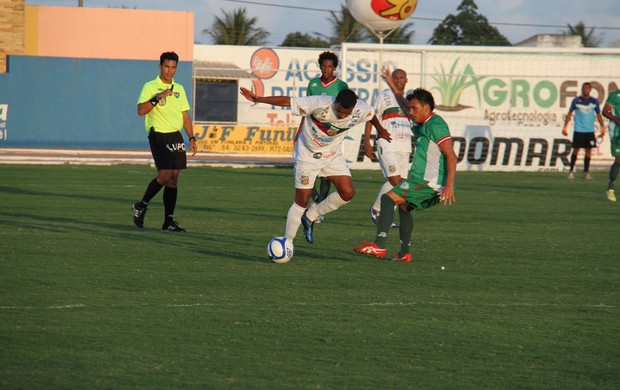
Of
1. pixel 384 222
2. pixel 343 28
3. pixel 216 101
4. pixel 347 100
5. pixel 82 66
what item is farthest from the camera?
pixel 343 28

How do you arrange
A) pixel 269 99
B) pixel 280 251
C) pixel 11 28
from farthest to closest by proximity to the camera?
pixel 11 28
pixel 280 251
pixel 269 99

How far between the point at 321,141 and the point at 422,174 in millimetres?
1055

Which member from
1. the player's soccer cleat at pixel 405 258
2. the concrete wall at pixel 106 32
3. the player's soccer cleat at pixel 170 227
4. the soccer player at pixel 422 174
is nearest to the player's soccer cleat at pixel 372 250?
the soccer player at pixel 422 174

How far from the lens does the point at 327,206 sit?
33.4 feet

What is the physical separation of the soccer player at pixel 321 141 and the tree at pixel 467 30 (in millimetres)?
60932

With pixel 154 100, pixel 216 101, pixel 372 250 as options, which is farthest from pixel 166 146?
pixel 216 101

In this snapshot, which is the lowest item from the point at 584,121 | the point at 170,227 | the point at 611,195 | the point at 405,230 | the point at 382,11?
the point at 170,227

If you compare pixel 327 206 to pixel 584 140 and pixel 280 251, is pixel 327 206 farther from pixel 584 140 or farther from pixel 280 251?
pixel 584 140

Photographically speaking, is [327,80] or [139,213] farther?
[327,80]

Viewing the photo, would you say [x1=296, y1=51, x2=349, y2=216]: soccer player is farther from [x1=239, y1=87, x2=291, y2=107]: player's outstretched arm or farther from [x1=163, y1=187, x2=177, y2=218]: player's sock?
[x1=239, y1=87, x2=291, y2=107]: player's outstretched arm

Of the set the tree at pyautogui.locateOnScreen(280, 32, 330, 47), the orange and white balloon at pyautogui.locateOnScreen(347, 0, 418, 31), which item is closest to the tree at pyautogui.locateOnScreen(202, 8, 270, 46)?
the tree at pyautogui.locateOnScreen(280, 32, 330, 47)

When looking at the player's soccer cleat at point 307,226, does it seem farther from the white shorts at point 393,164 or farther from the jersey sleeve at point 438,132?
the white shorts at point 393,164

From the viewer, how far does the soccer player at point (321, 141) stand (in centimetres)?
898

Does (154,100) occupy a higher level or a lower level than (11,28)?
lower
